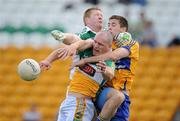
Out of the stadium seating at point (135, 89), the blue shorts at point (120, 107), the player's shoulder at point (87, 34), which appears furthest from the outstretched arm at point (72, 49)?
the stadium seating at point (135, 89)

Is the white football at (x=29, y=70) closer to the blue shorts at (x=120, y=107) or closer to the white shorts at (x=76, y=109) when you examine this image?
the white shorts at (x=76, y=109)

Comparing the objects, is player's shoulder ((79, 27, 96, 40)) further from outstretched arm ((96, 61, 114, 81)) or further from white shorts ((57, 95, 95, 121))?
white shorts ((57, 95, 95, 121))

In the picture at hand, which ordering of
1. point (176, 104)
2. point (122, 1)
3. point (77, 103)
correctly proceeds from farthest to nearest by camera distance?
point (122, 1)
point (176, 104)
point (77, 103)

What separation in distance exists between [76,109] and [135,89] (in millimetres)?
7387

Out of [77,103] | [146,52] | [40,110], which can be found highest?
[77,103]

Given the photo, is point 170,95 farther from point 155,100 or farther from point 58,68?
point 58,68

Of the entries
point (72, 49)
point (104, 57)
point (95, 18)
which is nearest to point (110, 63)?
point (104, 57)

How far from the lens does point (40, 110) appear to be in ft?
54.0

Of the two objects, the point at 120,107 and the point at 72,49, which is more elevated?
the point at 72,49

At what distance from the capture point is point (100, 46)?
29.8ft

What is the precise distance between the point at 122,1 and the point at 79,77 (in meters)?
8.15

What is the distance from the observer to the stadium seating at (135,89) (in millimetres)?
16297

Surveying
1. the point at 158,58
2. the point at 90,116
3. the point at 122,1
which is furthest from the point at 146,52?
the point at 90,116

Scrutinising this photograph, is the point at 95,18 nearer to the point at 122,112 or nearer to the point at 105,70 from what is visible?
the point at 105,70
